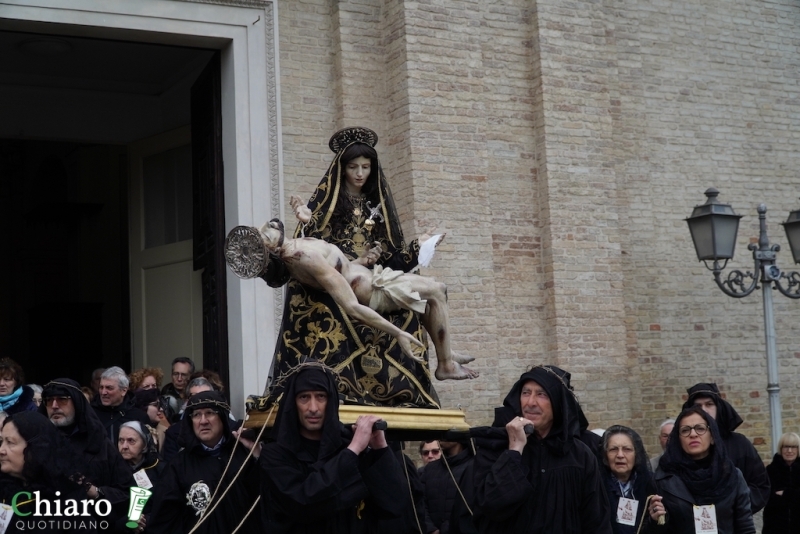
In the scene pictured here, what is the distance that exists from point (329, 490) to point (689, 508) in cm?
256

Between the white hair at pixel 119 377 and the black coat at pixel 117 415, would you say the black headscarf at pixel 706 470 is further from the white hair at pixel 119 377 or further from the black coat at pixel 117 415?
the white hair at pixel 119 377

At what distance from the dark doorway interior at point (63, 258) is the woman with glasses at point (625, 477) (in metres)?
11.3

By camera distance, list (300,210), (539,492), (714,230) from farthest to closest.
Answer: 1. (714,230)
2. (300,210)
3. (539,492)

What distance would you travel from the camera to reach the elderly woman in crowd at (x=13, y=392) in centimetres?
857

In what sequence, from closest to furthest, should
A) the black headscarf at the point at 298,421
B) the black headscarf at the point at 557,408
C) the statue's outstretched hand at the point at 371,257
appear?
the black headscarf at the point at 298,421, the black headscarf at the point at 557,408, the statue's outstretched hand at the point at 371,257

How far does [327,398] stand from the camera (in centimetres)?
568

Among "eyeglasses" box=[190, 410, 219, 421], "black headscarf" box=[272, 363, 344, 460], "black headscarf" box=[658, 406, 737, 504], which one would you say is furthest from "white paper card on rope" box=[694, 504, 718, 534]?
"eyeglasses" box=[190, 410, 219, 421]

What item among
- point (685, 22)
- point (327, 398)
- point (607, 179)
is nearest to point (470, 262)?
point (607, 179)

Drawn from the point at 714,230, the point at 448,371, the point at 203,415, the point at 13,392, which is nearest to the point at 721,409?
the point at 448,371

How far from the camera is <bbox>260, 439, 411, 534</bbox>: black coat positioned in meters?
5.49

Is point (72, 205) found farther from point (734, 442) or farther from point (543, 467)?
point (543, 467)

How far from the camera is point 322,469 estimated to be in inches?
218

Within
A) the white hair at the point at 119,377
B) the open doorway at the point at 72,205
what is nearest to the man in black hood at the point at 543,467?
the white hair at the point at 119,377

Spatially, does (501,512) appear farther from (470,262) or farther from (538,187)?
(538,187)
